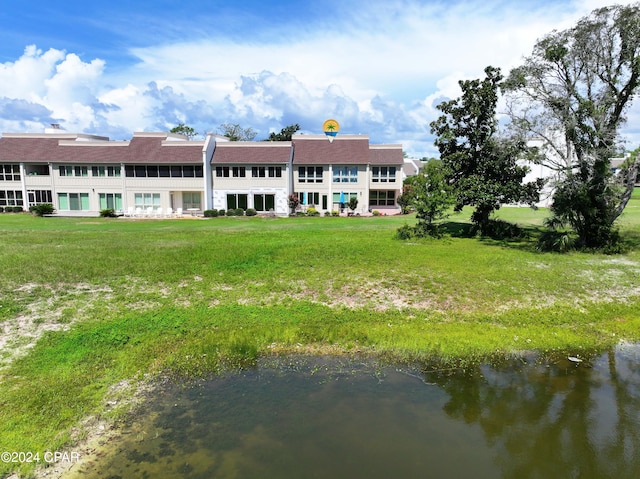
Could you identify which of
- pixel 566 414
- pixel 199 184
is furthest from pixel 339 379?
pixel 199 184

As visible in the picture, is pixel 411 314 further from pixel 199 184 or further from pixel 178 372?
pixel 199 184

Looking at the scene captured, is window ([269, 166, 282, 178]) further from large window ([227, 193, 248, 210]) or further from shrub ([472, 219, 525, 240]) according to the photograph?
shrub ([472, 219, 525, 240])

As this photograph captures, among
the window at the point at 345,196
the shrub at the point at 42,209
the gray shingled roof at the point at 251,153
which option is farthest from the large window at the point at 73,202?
the window at the point at 345,196

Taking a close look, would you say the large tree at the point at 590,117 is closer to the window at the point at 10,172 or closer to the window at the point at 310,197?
the window at the point at 310,197

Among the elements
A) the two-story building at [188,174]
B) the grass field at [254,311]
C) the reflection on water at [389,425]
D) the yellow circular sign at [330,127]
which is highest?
the yellow circular sign at [330,127]

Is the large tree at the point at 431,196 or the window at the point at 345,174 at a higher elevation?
the window at the point at 345,174

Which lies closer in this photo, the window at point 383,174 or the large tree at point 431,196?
the large tree at point 431,196

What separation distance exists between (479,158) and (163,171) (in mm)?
34709

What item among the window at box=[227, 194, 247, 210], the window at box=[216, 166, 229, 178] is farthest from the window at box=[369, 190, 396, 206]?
the window at box=[216, 166, 229, 178]

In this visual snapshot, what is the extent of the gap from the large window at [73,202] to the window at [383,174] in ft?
110

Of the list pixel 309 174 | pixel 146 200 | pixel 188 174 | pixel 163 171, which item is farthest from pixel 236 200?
pixel 146 200

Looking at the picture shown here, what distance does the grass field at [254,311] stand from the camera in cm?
923

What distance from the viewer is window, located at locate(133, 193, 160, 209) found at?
49469 millimetres

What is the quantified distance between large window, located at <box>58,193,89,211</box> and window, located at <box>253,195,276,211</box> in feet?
64.4
